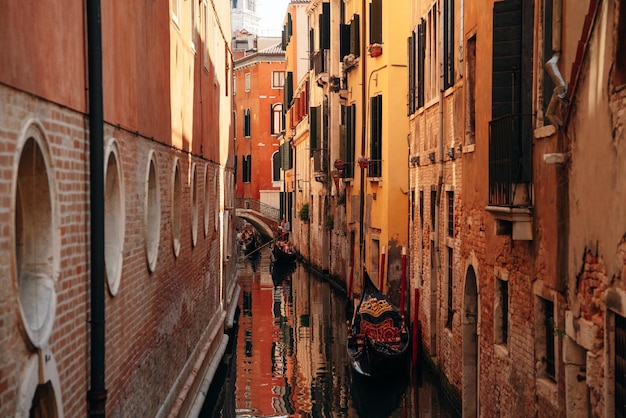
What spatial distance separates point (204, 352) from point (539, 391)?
770cm

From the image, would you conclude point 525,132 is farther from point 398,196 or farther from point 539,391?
point 398,196

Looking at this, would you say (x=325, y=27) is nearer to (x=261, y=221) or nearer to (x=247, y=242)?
(x=247, y=242)

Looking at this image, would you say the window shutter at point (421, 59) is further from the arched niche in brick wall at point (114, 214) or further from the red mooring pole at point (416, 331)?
the arched niche in brick wall at point (114, 214)

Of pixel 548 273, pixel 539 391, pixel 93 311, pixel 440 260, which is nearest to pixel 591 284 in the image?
pixel 548 273

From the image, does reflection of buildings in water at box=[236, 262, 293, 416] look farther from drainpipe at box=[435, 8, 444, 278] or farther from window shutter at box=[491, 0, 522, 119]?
window shutter at box=[491, 0, 522, 119]

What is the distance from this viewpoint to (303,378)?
16.1m

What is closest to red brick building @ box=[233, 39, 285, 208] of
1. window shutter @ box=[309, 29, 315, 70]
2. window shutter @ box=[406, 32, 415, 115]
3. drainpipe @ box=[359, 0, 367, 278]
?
window shutter @ box=[309, 29, 315, 70]

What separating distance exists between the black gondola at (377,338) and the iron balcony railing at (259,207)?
32.4 meters

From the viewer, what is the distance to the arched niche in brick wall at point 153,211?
Answer: 988 centimetres

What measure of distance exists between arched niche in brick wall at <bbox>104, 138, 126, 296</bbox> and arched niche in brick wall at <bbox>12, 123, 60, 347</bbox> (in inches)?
75.3

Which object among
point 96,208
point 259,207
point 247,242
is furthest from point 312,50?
point 96,208

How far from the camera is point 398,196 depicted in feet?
66.5

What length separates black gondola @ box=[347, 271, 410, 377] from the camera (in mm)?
14883

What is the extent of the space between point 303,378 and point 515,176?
861 centimetres
